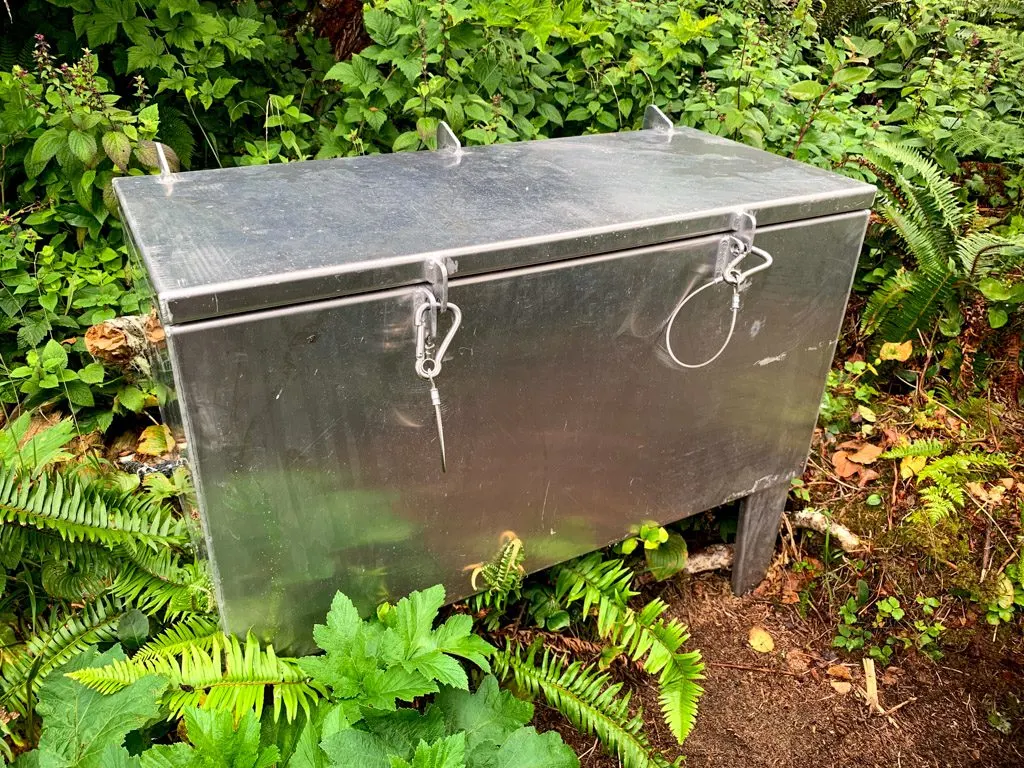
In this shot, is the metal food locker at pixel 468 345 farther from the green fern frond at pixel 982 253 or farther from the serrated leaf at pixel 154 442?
the green fern frond at pixel 982 253

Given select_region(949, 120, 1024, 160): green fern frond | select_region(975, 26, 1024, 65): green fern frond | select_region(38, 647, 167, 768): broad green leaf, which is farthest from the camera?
select_region(975, 26, 1024, 65): green fern frond

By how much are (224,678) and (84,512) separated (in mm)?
768

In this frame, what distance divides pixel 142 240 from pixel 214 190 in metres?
0.42

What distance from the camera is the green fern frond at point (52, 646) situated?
2086mm

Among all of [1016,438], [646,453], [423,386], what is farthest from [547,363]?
[1016,438]

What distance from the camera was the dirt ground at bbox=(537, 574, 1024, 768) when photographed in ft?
7.82

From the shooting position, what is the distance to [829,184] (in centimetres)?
212

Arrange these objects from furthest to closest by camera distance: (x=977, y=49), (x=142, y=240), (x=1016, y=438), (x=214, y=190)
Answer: (x=977, y=49) → (x=1016, y=438) → (x=214, y=190) → (x=142, y=240)

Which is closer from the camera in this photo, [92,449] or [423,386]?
[423,386]

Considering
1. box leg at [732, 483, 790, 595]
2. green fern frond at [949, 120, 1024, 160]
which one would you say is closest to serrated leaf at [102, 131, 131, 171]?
Answer: box leg at [732, 483, 790, 595]

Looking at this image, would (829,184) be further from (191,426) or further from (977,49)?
(977,49)

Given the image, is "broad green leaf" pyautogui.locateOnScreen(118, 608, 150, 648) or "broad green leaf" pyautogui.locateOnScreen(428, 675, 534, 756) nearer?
"broad green leaf" pyautogui.locateOnScreen(428, 675, 534, 756)

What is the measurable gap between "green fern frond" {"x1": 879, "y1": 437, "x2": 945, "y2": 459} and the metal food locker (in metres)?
0.75

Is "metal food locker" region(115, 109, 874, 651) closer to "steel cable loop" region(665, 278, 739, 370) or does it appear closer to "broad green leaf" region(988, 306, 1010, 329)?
"steel cable loop" region(665, 278, 739, 370)
